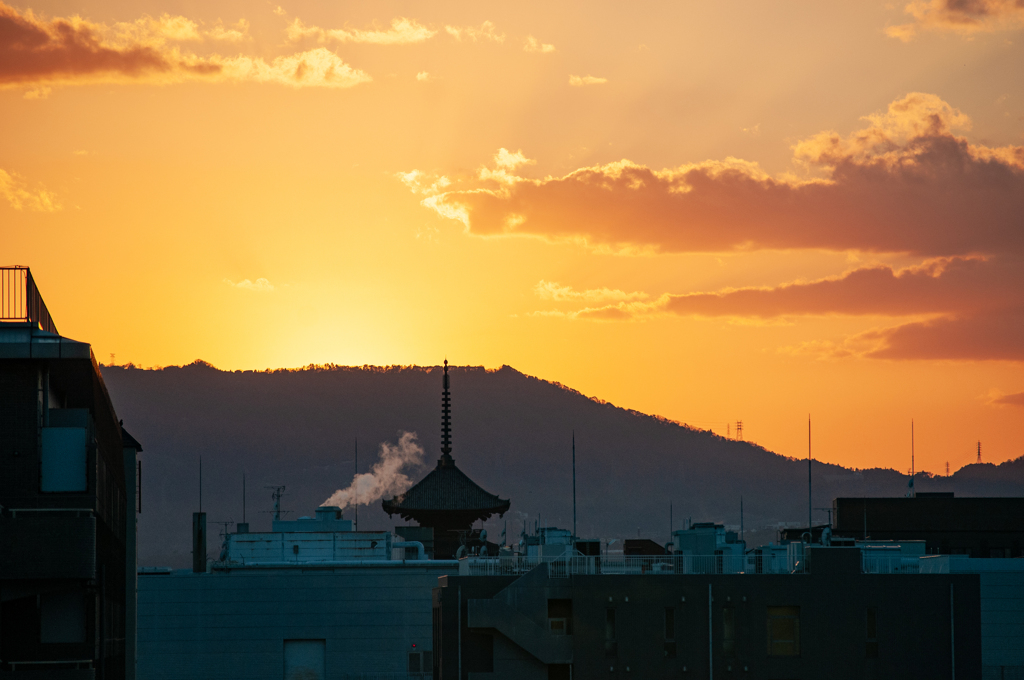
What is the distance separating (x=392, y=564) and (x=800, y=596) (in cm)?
3637

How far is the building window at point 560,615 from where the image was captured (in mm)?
58688

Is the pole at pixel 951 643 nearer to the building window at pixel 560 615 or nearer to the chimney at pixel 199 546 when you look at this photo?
the building window at pixel 560 615

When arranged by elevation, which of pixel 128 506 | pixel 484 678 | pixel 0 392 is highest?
pixel 0 392

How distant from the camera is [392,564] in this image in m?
89.8

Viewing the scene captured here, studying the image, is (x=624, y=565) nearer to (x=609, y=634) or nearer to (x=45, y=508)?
(x=609, y=634)

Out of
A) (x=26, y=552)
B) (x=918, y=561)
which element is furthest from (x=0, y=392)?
(x=918, y=561)

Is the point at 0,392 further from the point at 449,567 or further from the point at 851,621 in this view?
the point at 449,567

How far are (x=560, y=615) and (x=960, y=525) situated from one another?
216 ft

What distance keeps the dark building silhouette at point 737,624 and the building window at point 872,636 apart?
1.8 inches

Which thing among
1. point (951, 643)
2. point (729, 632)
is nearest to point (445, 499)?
point (729, 632)

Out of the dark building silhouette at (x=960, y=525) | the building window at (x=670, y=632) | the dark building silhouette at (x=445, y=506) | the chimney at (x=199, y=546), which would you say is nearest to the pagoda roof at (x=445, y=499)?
the dark building silhouette at (x=445, y=506)

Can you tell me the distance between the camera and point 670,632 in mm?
58031

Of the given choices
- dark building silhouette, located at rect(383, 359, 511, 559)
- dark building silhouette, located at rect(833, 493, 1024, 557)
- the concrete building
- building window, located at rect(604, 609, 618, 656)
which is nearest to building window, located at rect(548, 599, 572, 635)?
building window, located at rect(604, 609, 618, 656)

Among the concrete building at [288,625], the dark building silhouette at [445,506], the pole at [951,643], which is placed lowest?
the concrete building at [288,625]
